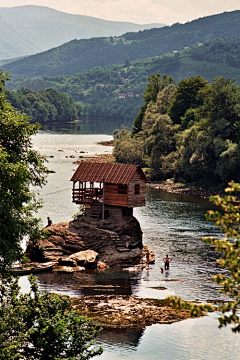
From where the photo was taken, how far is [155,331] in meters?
40.0

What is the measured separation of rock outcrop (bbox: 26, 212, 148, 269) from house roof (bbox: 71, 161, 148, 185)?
16.1 ft

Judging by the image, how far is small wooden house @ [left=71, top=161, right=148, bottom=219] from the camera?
61.3 m

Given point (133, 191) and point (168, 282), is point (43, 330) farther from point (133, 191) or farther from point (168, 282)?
point (133, 191)

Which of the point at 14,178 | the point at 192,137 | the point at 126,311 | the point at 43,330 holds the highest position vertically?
the point at 192,137

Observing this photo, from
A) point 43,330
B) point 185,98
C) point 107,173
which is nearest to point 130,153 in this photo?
point 185,98

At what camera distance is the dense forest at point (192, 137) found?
10512 centimetres

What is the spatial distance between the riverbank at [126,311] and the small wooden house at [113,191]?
17.2 metres

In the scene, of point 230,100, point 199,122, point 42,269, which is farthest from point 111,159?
point 42,269

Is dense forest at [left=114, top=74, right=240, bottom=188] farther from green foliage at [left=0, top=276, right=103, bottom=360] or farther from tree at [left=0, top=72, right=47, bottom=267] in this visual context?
green foliage at [left=0, top=276, right=103, bottom=360]

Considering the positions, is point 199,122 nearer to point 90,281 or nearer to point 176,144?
point 176,144

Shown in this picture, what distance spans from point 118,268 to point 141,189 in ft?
37.6

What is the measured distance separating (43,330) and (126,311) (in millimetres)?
17670

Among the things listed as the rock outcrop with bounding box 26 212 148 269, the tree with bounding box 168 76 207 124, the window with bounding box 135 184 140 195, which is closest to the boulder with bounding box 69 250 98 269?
the rock outcrop with bounding box 26 212 148 269

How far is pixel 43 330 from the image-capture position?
26078 mm
